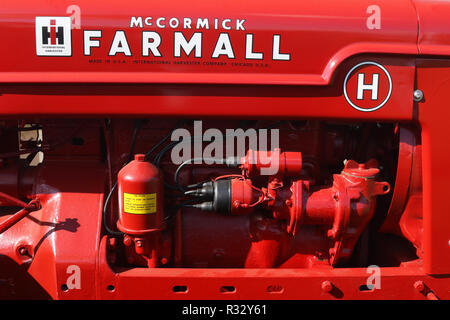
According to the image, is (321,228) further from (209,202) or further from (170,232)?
(170,232)

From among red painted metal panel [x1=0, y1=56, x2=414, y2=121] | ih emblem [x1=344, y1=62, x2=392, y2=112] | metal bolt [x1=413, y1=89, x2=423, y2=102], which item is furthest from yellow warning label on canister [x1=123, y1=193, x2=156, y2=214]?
metal bolt [x1=413, y1=89, x2=423, y2=102]

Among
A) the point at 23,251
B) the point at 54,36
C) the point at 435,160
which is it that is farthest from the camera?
the point at 23,251

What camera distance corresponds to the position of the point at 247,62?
160 cm

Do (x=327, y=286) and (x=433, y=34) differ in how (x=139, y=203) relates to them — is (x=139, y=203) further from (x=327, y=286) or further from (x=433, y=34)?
(x=433, y=34)

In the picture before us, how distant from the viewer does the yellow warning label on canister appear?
165 centimetres

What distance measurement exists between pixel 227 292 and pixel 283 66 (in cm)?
99

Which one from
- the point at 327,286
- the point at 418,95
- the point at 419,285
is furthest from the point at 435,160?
the point at 327,286

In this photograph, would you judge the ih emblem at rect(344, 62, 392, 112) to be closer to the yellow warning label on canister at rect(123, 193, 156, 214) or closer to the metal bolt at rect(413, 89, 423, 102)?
the metal bolt at rect(413, 89, 423, 102)

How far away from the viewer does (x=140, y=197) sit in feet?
5.42

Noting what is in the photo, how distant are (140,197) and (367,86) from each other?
1.04 metres

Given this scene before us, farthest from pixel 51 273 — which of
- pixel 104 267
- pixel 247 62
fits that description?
pixel 247 62

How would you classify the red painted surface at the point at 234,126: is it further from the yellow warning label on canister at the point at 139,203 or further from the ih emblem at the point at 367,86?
the yellow warning label on canister at the point at 139,203

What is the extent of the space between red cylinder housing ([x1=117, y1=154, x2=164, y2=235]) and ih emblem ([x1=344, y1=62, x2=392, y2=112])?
875 mm

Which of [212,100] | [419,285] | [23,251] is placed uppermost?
[212,100]
